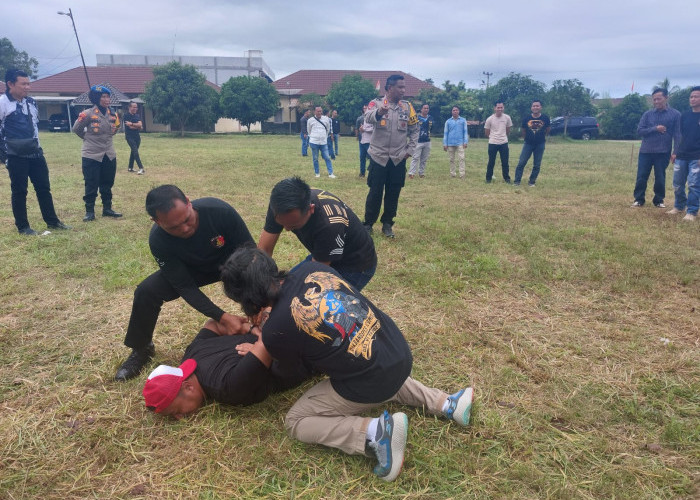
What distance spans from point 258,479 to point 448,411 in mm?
1145

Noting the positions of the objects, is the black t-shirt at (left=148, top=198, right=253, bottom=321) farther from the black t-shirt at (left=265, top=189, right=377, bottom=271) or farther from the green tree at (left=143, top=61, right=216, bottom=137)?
the green tree at (left=143, top=61, right=216, bottom=137)

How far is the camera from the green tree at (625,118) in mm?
34969

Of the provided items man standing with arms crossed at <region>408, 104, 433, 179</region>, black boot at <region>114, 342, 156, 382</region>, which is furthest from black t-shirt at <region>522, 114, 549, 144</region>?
black boot at <region>114, 342, 156, 382</region>

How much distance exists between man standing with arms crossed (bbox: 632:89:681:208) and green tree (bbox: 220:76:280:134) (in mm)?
30425

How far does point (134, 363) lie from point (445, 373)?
2235 mm

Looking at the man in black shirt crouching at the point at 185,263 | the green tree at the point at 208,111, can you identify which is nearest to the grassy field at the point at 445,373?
the man in black shirt crouching at the point at 185,263

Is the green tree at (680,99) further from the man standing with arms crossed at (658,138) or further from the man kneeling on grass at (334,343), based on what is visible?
the man kneeling on grass at (334,343)

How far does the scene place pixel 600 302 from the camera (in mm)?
4395

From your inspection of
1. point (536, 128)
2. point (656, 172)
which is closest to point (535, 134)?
point (536, 128)

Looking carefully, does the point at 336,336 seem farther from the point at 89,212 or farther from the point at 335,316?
the point at 89,212

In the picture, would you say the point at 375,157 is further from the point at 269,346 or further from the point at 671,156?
the point at 671,156

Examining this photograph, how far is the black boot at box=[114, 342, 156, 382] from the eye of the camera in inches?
127

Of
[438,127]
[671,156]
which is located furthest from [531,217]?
[438,127]

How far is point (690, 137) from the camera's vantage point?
720cm
